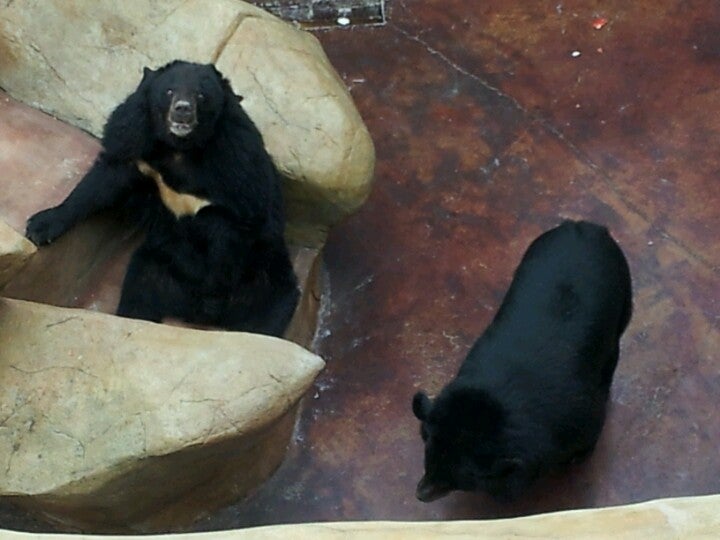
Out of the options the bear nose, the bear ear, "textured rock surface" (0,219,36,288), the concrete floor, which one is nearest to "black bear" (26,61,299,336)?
the bear nose

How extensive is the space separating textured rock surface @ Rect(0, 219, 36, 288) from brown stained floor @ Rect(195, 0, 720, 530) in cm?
128

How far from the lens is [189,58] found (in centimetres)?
472

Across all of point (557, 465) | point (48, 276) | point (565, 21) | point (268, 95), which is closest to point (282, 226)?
point (268, 95)

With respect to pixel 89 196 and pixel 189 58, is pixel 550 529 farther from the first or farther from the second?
pixel 189 58

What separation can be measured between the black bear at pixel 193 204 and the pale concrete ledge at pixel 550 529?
1.65m

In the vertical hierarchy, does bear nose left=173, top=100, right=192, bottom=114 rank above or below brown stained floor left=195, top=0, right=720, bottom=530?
above

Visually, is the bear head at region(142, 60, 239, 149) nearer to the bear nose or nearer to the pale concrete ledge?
the bear nose

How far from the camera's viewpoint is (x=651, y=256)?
5.04 meters

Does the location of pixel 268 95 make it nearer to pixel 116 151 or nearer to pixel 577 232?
pixel 116 151

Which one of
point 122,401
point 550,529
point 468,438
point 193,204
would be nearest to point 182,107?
point 193,204

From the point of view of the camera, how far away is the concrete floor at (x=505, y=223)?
446cm

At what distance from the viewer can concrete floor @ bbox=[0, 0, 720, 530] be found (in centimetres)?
446

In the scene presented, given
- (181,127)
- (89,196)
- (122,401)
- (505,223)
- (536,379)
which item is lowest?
(505,223)

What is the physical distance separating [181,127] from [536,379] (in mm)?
1510
